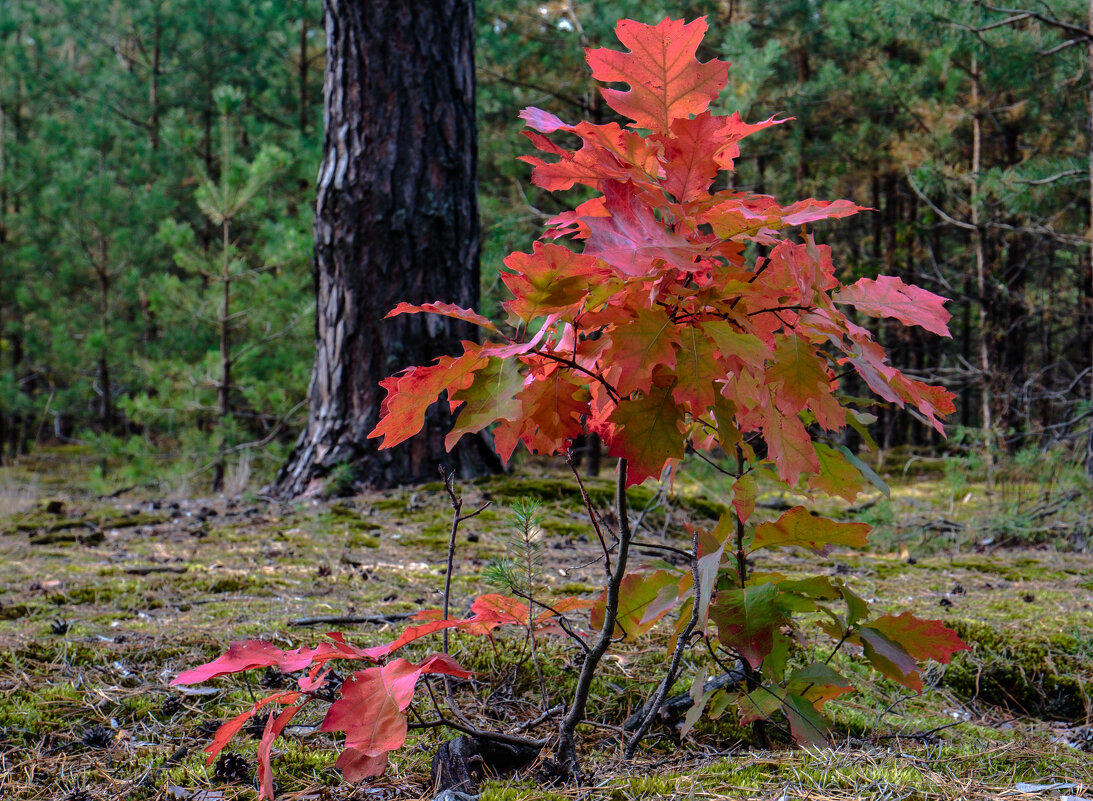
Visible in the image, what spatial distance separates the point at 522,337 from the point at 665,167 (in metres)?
0.26

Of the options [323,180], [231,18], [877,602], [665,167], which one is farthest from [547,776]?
[231,18]

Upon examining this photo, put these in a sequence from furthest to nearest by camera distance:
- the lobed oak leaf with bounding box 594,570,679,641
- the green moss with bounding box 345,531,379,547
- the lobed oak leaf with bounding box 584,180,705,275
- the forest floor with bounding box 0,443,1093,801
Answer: the green moss with bounding box 345,531,379,547, the lobed oak leaf with bounding box 594,570,679,641, the forest floor with bounding box 0,443,1093,801, the lobed oak leaf with bounding box 584,180,705,275

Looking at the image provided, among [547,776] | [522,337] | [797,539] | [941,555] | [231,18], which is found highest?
[231,18]

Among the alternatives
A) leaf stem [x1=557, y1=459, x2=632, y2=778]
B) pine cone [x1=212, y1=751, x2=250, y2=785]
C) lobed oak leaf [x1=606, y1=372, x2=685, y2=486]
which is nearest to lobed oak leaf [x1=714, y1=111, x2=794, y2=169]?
lobed oak leaf [x1=606, y1=372, x2=685, y2=486]

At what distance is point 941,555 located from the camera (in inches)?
128

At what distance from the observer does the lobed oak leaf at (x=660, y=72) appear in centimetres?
79

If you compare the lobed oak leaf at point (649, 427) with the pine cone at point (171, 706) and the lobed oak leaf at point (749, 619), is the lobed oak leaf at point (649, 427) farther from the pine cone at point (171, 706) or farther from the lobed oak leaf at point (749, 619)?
the pine cone at point (171, 706)

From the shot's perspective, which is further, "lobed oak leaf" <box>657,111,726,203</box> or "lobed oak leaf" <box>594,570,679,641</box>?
"lobed oak leaf" <box>594,570,679,641</box>

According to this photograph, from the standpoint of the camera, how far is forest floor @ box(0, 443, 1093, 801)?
3.21ft

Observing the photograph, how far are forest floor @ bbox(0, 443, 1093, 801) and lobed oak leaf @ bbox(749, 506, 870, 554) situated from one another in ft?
0.92

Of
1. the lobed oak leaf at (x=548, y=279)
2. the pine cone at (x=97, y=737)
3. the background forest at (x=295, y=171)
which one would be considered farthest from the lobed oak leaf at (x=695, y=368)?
the background forest at (x=295, y=171)

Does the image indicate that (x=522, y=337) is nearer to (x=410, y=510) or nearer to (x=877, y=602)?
(x=877, y=602)

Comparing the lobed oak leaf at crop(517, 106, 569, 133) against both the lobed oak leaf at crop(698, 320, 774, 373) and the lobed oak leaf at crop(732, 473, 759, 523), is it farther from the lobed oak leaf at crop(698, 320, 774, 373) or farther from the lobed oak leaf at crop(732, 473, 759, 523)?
the lobed oak leaf at crop(732, 473, 759, 523)

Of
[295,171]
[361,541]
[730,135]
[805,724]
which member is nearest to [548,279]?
[730,135]
